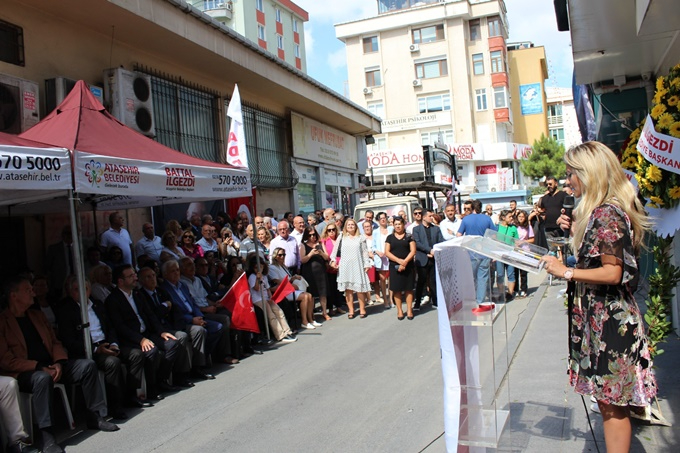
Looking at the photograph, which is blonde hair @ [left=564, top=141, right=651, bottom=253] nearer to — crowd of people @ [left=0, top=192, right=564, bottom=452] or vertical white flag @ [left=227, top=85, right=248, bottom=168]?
crowd of people @ [left=0, top=192, right=564, bottom=452]

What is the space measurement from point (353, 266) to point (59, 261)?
4.89 m

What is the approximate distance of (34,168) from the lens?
17.6 feet

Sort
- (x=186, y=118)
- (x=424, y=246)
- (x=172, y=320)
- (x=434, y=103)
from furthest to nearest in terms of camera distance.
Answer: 1. (x=434, y=103)
2. (x=186, y=118)
3. (x=424, y=246)
4. (x=172, y=320)

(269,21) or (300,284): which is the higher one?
(269,21)

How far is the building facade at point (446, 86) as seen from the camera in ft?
166

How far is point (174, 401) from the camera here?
6484mm

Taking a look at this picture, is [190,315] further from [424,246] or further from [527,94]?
[527,94]

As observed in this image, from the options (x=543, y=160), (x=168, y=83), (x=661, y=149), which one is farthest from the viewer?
(x=543, y=160)

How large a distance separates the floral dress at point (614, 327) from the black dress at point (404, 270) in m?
7.12

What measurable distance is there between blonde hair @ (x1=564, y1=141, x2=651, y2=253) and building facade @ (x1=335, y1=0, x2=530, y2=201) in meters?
45.5

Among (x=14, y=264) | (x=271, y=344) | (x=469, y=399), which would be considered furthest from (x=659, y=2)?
(x=14, y=264)

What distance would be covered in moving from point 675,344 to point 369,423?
3.50m

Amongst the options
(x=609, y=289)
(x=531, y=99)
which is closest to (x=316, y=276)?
(x=609, y=289)

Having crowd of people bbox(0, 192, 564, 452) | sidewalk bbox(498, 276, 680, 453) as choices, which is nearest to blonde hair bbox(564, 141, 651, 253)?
crowd of people bbox(0, 192, 564, 452)
